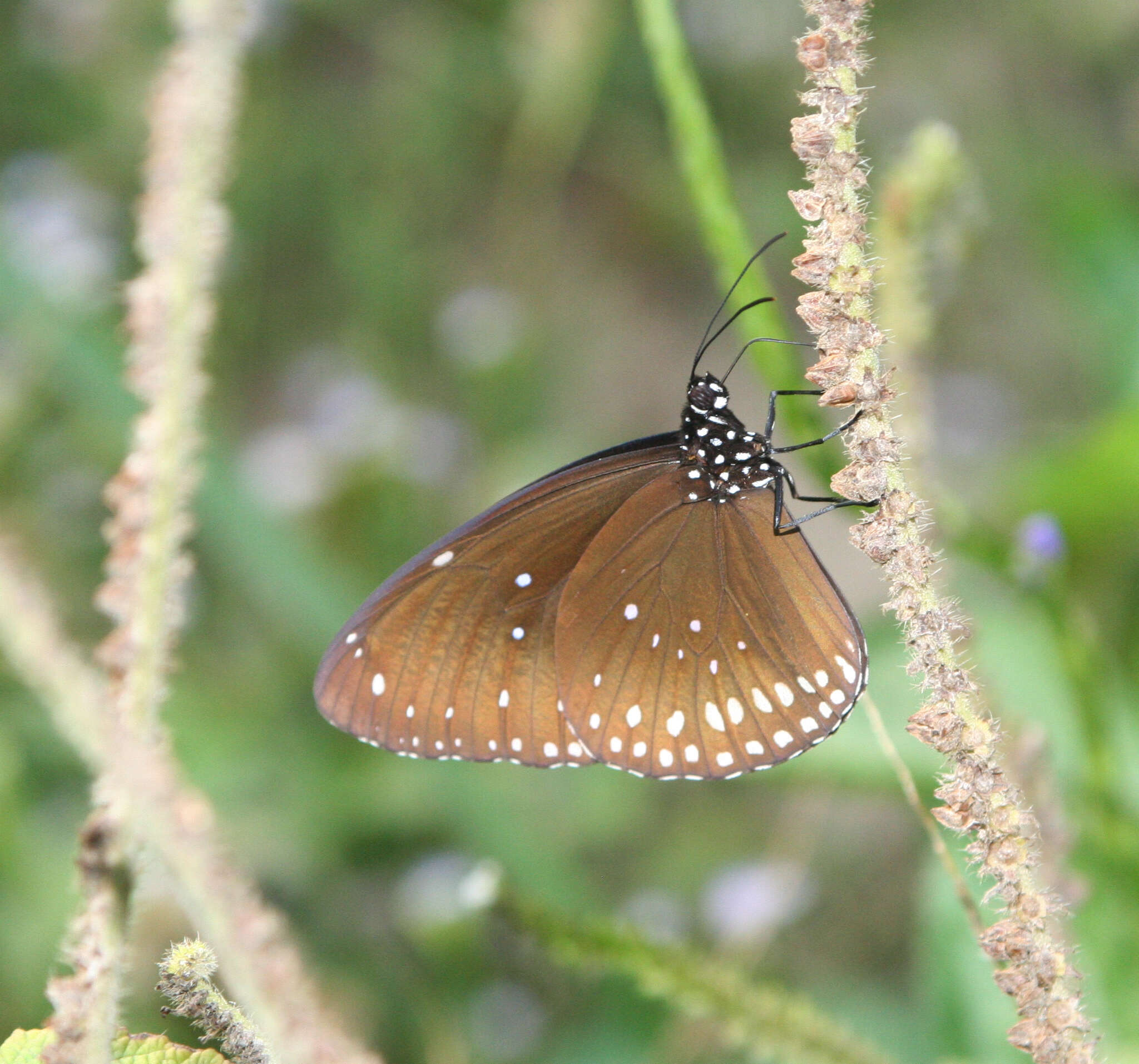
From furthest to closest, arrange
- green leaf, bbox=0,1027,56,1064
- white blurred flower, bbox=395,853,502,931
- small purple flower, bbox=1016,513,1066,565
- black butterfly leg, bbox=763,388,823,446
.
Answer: white blurred flower, bbox=395,853,502,931 → small purple flower, bbox=1016,513,1066,565 → black butterfly leg, bbox=763,388,823,446 → green leaf, bbox=0,1027,56,1064

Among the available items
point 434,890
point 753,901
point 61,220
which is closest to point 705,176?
point 434,890

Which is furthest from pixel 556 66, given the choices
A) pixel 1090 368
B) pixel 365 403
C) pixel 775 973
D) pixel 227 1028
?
pixel 227 1028

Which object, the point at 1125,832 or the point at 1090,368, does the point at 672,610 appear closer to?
the point at 1125,832

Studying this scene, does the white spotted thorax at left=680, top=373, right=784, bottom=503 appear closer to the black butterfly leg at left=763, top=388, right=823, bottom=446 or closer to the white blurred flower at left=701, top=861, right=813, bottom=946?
the black butterfly leg at left=763, top=388, right=823, bottom=446

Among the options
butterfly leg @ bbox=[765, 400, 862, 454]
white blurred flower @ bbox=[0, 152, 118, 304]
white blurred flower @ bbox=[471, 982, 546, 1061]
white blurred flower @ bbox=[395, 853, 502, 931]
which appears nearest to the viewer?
butterfly leg @ bbox=[765, 400, 862, 454]

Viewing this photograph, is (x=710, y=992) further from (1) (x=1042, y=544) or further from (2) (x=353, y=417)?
(2) (x=353, y=417)

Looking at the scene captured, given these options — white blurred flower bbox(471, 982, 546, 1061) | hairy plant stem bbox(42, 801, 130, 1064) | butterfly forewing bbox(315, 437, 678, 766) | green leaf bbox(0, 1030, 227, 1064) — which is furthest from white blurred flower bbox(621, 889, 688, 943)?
hairy plant stem bbox(42, 801, 130, 1064)

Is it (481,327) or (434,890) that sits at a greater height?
(481,327)

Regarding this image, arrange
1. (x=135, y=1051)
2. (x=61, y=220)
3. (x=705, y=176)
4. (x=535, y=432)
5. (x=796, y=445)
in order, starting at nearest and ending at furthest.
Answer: (x=135, y=1051) → (x=705, y=176) → (x=796, y=445) → (x=61, y=220) → (x=535, y=432)
